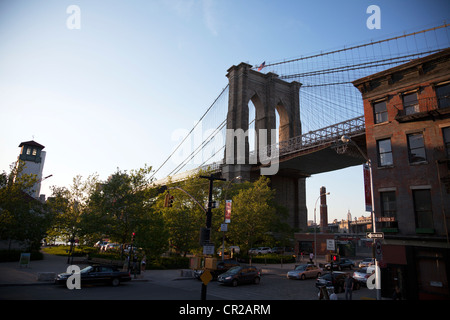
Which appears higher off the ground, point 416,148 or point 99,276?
A: point 416,148

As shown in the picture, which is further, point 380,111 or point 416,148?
point 380,111

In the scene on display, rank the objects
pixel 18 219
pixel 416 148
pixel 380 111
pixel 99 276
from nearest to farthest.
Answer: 1. pixel 99 276
2. pixel 416 148
3. pixel 380 111
4. pixel 18 219

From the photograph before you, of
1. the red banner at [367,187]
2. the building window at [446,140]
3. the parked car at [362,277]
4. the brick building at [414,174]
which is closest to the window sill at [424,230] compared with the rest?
the brick building at [414,174]

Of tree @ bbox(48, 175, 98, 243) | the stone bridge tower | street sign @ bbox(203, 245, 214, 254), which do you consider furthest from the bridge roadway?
street sign @ bbox(203, 245, 214, 254)

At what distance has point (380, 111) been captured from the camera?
2269 centimetres

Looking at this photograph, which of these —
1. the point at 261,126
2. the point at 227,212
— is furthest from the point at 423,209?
the point at 261,126

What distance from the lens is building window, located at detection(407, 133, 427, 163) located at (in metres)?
19.7

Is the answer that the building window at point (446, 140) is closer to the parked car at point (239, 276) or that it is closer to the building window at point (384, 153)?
the building window at point (384, 153)

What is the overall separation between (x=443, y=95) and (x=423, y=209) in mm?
8133

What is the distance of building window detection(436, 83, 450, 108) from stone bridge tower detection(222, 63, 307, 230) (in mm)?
37902

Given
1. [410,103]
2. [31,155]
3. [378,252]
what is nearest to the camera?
[378,252]

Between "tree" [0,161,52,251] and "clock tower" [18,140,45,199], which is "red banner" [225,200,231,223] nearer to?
"tree" [0,161,52,251]

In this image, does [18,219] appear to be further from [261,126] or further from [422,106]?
[261,126]
